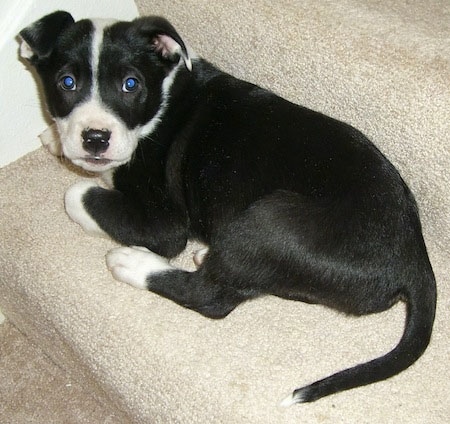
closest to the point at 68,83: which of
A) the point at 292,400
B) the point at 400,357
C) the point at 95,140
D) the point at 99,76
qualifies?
the point at 99,76

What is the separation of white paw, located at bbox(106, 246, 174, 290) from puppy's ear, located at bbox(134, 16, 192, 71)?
2.10 ft

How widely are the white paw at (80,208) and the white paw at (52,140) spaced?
0.94 ft

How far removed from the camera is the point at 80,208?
2471 mm

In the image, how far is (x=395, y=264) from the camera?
2049mm

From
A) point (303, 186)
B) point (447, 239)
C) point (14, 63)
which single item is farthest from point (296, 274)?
point (14, 63)

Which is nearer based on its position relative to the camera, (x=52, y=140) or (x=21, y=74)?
(x=21, y=74)

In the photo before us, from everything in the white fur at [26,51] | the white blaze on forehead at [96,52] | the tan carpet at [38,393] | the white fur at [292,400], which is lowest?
the tan carpet at [38,393]

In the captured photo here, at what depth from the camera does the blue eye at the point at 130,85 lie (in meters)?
2.28

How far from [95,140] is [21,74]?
0.63m

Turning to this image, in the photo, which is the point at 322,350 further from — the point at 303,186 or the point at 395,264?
the point at 303,186

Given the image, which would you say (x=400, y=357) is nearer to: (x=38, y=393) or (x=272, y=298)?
(x=272, y=298)

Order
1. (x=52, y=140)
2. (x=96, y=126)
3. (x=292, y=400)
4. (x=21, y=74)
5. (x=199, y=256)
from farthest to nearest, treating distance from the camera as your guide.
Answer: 1. (x=52, y=140)
2. (x=21, y=74)
3. (x=199, y=256)
4. (x=96, y=126)
5. (x=292, y=400)

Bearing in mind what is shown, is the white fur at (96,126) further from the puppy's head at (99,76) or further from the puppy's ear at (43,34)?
the puppy's ear at (43,34)

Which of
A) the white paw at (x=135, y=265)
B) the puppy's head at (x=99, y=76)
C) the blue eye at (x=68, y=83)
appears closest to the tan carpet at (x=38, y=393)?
the white paw at (x=135, y=265)
